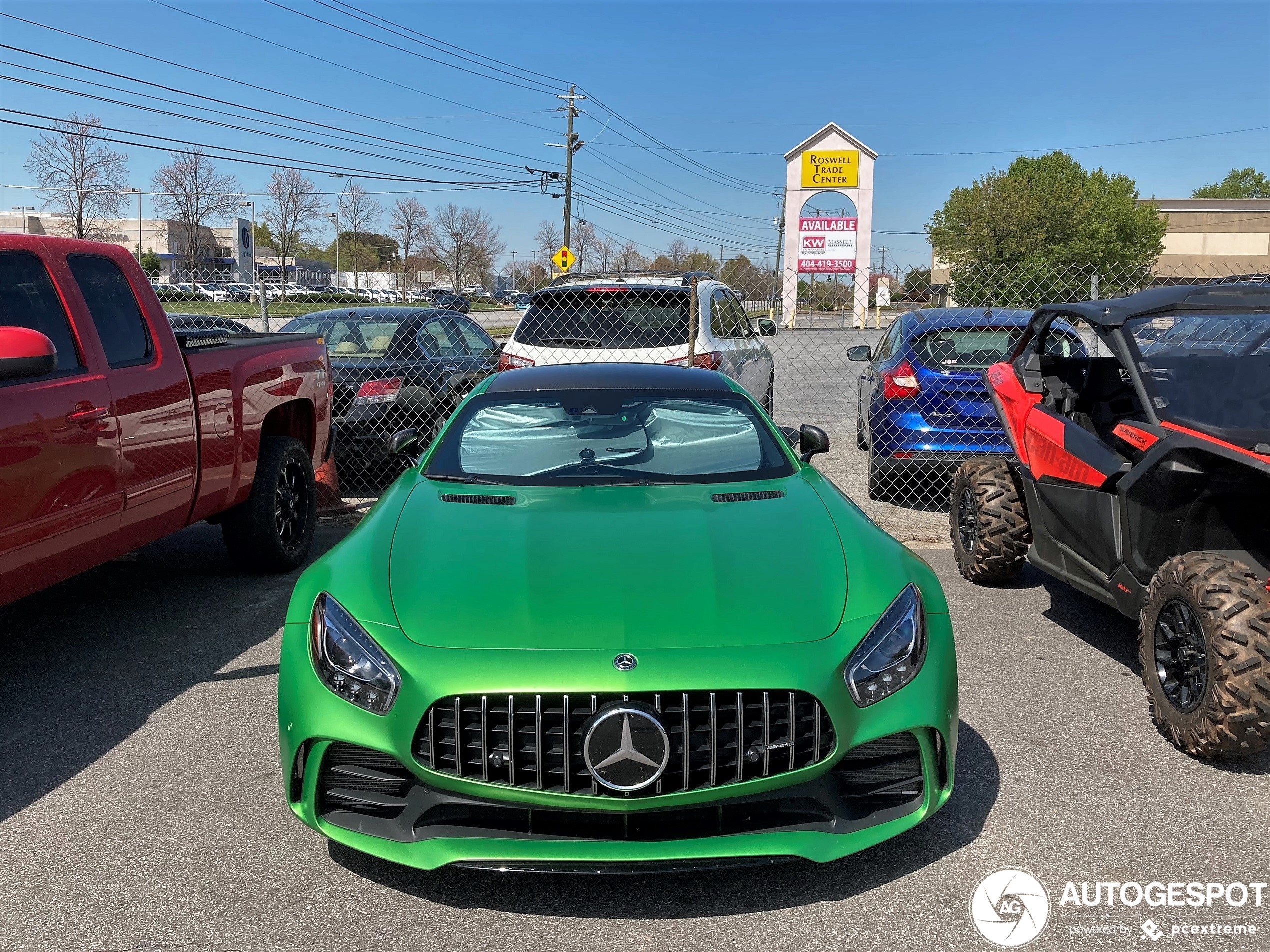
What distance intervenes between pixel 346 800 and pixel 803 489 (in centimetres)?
204

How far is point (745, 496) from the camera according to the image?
158 inches

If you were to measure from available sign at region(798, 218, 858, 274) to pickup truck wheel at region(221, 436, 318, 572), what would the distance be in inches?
2083

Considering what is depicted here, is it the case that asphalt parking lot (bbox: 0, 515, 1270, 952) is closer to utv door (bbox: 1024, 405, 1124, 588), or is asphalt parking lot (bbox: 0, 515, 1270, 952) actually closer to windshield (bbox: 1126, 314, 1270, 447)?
utv door (bbox: 1024, 405, 1124, 588)

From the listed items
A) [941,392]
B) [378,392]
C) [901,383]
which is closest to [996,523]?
[941,392]

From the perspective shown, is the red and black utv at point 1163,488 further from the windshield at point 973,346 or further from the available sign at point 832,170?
the available sign at point 832,170

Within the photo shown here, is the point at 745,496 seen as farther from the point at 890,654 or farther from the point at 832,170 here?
the point at 832,170

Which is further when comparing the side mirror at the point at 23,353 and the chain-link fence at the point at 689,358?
the chain-link fence at the point at 689,358

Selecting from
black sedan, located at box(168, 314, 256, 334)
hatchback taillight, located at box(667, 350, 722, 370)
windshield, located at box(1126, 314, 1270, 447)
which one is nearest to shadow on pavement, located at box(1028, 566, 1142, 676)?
windshield, located at box(1126, 314, 1270, 447)

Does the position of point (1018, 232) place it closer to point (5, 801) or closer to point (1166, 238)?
point (1166, 238)

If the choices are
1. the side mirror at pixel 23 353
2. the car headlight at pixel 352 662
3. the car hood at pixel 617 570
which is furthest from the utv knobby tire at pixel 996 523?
the side mirror at pixel 23 353

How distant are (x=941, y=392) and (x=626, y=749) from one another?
5950 mm

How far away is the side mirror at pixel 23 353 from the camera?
4000 mm

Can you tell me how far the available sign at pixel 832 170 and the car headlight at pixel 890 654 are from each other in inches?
2369

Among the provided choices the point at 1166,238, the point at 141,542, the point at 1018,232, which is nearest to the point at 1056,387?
the point at 141,542
